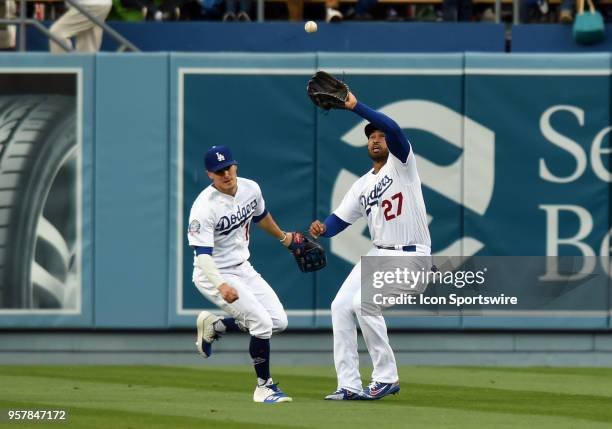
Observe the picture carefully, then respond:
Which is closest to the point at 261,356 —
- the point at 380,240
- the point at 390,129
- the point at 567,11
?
the point at 380,240

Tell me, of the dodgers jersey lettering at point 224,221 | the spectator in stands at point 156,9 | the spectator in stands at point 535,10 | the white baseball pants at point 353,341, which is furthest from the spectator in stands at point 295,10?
the white baseball pants at point 353,341

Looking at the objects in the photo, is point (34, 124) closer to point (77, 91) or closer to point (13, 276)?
point (77, 91)

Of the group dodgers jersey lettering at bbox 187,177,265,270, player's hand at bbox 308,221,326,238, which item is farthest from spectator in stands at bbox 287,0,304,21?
→ player's hand at bbox 308,221,326,238

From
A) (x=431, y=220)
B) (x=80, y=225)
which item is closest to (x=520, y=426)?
(x=431, y=220)

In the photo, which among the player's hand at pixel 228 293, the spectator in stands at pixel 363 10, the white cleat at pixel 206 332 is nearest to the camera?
the player's hand at pixel 228 293

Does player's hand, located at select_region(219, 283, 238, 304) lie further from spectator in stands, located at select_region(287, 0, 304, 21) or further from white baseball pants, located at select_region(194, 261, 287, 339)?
spectator in stands, located at select_region(287, 0, 304, 21)

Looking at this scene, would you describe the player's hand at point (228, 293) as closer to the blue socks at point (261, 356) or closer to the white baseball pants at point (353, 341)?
the blue socks at point (261, 356)

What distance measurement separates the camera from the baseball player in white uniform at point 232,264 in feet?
33.2

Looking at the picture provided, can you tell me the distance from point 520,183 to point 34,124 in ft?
15.4

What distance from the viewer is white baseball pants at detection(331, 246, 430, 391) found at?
10172 millimetres

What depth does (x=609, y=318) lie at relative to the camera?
45.2 ft

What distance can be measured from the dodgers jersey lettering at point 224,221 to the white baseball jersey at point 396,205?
0.87 meters

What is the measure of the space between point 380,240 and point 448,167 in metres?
3.52

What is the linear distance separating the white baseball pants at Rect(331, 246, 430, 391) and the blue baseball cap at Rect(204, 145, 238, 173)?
1220mm
